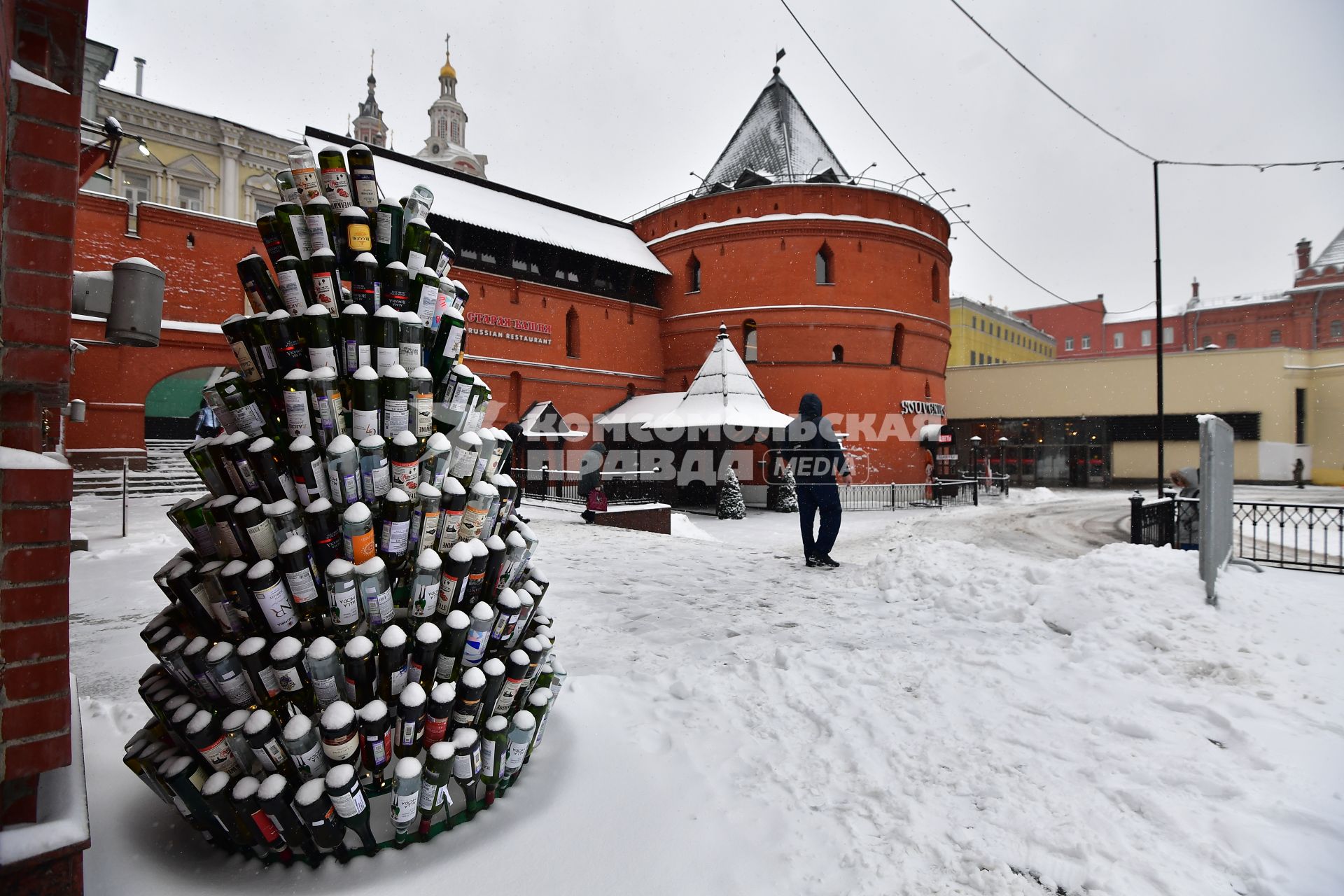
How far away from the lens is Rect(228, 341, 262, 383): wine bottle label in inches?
89.6

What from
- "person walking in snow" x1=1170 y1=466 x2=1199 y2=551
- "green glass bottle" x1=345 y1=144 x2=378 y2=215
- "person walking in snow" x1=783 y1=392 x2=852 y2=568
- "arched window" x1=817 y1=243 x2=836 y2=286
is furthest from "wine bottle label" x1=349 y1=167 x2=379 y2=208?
"arched window" x1=817 y1=243 x2=836 y2=286

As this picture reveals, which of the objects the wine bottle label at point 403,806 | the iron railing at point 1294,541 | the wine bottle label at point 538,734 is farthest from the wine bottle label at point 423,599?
the iron railing at point 1294,541

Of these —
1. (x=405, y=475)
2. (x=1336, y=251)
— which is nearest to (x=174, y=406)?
(x=405, y=475)

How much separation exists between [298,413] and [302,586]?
23.8 inches

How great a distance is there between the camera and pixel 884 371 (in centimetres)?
2500

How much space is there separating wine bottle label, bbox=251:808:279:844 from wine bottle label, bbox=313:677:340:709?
1.19 ft

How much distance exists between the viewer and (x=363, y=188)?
2.51 m

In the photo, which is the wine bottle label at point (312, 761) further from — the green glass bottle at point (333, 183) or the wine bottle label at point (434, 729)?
the green glass bottle at point (333, 183)

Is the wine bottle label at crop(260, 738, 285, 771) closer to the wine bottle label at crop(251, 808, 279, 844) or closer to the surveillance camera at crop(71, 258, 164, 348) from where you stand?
the wine bottle label at crop(251, 808, 279, 844)

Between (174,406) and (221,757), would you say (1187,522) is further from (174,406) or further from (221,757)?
(174,406)

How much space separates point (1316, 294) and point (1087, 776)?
51762 millimetres

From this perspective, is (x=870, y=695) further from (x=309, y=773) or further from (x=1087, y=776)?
(x=309, y=773)

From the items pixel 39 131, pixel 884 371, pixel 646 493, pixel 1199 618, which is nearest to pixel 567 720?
pixel 39 131

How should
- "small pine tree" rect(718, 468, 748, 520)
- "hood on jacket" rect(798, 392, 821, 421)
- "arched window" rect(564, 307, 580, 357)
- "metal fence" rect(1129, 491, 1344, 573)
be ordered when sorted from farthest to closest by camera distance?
"arched window" rect(564, 307, 580, 357)
"small pine tree" rect(718, 468, 748, 520)
"metal fence" rect(1129, 491, 1344, 573)
"hood on jacket" rect(798, 392, 821, 421)
